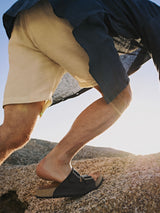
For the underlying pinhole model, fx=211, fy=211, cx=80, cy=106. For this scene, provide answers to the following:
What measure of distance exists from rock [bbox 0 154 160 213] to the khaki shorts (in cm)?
82

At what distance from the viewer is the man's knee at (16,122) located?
1484mm

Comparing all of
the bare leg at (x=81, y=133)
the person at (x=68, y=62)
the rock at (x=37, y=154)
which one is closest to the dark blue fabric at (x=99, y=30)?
the person at (x=68, y=62)

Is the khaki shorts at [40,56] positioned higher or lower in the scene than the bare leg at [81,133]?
higher

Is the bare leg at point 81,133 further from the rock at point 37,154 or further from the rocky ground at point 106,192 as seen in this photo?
the rock at point 37,154

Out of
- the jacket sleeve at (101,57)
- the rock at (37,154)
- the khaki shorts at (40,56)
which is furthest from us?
the rock at (37,154)

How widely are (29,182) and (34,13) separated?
1701mm

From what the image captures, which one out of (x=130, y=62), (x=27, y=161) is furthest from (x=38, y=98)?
(x=27, y=161)

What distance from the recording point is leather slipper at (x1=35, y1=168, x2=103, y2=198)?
1458 mm

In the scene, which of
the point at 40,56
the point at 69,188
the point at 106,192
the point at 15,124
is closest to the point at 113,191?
the point at 106,192

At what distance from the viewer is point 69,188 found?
1.50 metres

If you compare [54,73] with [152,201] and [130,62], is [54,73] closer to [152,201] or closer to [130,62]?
[130,62]

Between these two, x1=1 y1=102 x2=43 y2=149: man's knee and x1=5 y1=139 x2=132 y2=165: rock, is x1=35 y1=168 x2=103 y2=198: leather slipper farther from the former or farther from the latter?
x1=5 y1=139 x2=132 y2=165: rock

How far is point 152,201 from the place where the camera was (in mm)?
1479

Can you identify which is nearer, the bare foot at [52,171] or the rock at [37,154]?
the bare foot at [52,171]
